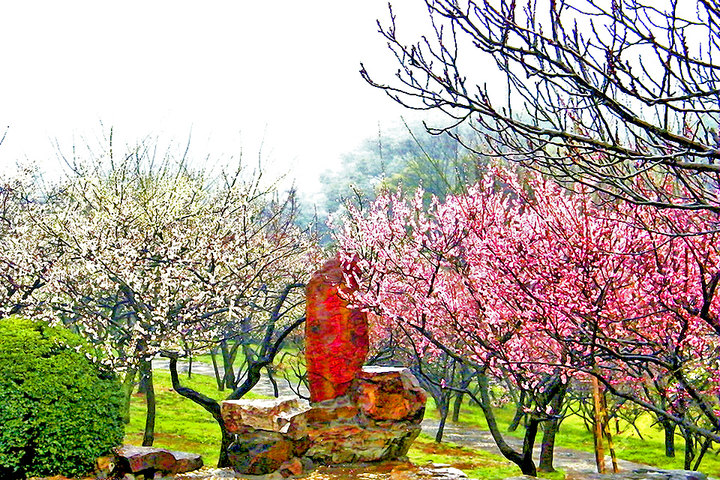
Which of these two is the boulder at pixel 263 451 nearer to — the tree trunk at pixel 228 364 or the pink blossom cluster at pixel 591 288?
the pink blossom cluster at pixel 591 288

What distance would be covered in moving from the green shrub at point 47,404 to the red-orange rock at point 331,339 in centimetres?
368

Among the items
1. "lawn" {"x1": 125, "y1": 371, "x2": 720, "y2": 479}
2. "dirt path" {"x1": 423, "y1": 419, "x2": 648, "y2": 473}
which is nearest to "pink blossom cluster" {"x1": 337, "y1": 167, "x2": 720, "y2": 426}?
"lawn" {"x1": 125, "y1": 371, "x2": 720, "y2": 479}

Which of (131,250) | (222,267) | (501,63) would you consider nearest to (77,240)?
(131,250)

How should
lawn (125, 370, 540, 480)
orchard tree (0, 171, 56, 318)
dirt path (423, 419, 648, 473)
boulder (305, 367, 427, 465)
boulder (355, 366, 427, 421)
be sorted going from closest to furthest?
boulder (305, 367, 427, 465)
boulder (355, 366, 427, 421)
orchard tree (0, 171, 56, 318)
lawn (125, 370, 540, 480)
dirt path (423, 419, 648, 473)

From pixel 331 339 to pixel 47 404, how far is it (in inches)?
190

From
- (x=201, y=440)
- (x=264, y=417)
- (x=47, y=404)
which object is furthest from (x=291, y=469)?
(x=201, y=440)

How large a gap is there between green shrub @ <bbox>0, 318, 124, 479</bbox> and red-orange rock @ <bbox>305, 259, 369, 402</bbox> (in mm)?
3678

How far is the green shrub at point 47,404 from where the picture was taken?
32.7 ft

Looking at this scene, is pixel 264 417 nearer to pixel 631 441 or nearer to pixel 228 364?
pixel 228 364

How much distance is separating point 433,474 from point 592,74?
8.46m

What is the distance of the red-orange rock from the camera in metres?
12.5

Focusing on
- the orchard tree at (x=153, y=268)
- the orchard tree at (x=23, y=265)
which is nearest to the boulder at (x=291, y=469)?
the orchard tree at (x=153, y=268)

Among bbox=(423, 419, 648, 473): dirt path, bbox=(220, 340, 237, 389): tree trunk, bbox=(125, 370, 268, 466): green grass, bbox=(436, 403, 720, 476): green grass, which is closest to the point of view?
bbox=(125, 370, 268, 466): green grass

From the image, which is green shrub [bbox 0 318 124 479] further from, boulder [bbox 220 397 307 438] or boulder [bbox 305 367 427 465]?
boulder [bbox 305 367 427 465]
